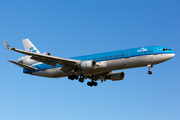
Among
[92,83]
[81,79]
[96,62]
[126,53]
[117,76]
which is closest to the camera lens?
[126,53]

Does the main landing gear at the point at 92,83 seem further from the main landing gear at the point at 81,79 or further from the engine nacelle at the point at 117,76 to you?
the engine nacelle at the point at 117,76

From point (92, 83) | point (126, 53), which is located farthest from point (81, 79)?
point (126, 53)

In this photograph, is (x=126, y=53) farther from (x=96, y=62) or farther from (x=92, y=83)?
(x=92, y=83)

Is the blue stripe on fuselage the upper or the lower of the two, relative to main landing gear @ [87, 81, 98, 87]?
upper

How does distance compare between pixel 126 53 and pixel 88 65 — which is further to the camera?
pixel 88 65

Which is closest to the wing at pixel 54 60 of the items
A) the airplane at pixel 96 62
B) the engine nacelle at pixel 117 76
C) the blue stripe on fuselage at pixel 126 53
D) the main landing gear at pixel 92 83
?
the airplane at pixel 96 62

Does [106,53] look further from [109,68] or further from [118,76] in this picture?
[118,76]

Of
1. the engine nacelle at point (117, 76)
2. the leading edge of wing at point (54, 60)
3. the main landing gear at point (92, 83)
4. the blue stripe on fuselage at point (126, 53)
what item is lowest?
the main landing gear at point (92, 83)

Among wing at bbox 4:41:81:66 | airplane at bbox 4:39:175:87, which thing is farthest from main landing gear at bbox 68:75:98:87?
wing at bbox 4:41:81:66

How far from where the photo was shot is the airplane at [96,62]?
4572cm

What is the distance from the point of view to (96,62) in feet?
159

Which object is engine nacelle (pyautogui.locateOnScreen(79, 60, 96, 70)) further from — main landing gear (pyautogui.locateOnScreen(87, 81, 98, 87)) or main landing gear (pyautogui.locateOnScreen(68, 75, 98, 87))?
main landing gear (pyautogui.locateOnScreen(87, 81, 98, 87))

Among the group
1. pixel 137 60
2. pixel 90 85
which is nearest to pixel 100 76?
pixel 90 85

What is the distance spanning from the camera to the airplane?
45719 millimetres
